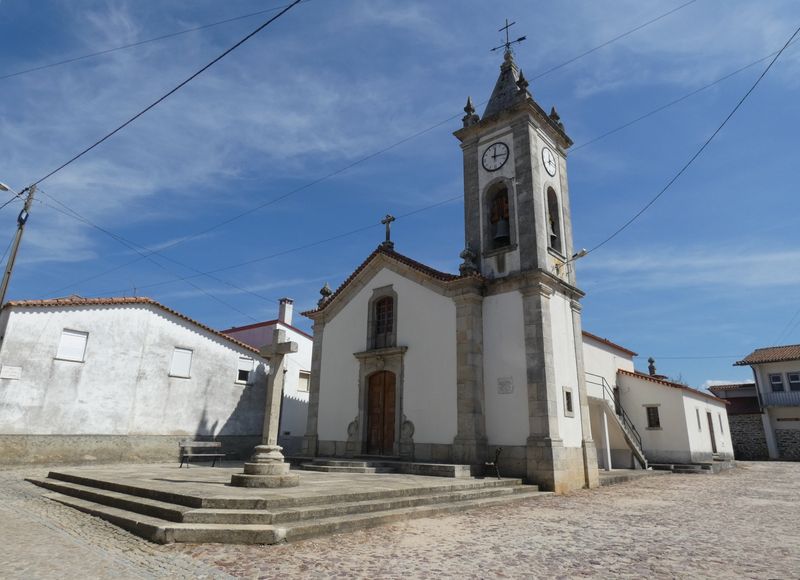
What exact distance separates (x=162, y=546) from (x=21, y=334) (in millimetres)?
10964

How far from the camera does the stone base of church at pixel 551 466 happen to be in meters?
11.4

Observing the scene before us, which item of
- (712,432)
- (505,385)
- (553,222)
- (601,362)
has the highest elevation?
(553,222)

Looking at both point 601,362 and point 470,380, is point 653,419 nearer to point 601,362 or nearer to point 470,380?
point 601,362

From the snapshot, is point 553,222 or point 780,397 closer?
point 553,222

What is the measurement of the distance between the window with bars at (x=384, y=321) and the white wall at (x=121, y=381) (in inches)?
232

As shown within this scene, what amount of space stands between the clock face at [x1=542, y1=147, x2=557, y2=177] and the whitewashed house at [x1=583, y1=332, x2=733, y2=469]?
Result: 8.21 metres

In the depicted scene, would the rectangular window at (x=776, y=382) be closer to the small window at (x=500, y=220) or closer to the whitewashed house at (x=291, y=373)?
the small window at (x=500, y=220)

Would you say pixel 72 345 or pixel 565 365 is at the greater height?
pixel 72 345

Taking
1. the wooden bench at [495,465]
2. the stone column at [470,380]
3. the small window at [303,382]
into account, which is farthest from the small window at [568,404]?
the small window at [303,382]

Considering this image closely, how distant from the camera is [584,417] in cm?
1344

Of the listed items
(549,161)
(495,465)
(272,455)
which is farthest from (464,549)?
(549,161)

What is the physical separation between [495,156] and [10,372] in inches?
585

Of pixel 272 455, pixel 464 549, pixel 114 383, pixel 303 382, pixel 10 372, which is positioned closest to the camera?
pixel 464 549

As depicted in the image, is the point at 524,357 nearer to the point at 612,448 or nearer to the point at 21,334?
the point at 612,448
